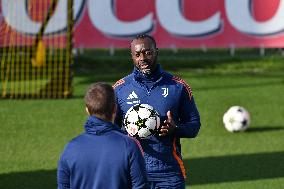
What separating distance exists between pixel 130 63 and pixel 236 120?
972 cm

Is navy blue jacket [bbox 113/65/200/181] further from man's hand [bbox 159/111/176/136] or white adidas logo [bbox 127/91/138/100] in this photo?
man's hand [bbox 159/111/176/136]

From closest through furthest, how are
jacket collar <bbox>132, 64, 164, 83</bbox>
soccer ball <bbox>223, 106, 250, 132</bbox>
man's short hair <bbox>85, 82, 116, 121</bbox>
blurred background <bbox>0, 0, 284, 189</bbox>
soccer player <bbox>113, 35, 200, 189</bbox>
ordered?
man's short hair <bbox>85, 82, 116, 121</bbox>, soccer player <bbox>113, 35, 200, 189</bbox>, jacket collar <bbox>132, 64, 164, 83</bbox>, blurred background <bbox>0, 0, 284, 189</bbox>, soccer ball <bbox>223, 106, 250, 132</bbox>

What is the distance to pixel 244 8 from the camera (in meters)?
23.4

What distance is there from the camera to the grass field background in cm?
1331

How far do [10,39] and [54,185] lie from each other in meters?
10.3

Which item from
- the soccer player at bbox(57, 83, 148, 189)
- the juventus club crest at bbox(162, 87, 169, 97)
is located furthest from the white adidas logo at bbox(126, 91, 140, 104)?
the soccer player at bbox(57, 83, 148, 189)

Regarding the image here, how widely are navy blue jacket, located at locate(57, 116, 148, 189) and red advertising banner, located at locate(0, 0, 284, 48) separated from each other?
17365mm

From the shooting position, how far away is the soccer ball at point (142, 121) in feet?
25.8

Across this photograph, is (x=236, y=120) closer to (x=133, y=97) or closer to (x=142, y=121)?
(x=133, y=97)

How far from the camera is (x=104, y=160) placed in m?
6.08

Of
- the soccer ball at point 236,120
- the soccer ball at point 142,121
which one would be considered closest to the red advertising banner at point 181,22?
the soccer ball at point 236,120

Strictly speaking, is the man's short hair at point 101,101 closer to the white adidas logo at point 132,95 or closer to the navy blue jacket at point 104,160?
the navy blue jacket at point 104,160

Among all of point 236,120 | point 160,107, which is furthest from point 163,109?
point 236,120

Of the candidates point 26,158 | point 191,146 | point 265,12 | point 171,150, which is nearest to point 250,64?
point 265,12
